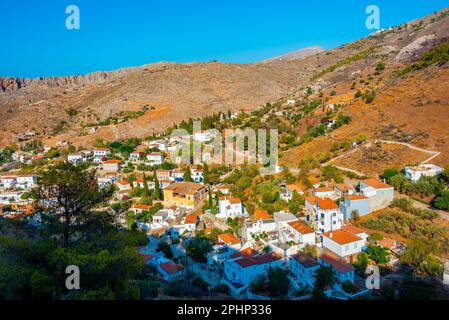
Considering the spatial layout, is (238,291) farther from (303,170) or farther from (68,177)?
(303,170)

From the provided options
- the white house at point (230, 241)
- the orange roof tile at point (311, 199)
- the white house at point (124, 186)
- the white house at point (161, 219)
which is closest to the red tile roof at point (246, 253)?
the white house at point (230, 241)

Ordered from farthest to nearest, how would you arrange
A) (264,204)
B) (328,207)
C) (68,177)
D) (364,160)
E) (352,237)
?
(364,160)
(264,204)
(328,207)
(352,237)
(68,177)

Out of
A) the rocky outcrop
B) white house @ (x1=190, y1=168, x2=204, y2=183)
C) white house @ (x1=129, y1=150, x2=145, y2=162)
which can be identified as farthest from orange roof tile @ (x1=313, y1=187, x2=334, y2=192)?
the rocky outcrop

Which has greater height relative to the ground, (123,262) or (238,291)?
(123,262)

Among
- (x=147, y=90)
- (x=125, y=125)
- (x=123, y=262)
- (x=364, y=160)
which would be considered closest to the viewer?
(x=123, y=262)

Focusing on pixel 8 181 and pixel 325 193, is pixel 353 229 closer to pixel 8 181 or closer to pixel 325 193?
pixel 325 193

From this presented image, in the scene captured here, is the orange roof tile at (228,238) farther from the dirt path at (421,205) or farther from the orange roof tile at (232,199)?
the dirt path at (421,205)
